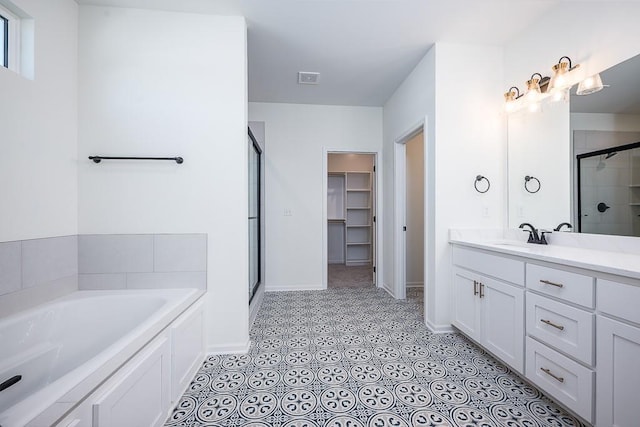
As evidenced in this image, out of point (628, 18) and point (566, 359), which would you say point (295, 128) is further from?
point (566, 359)

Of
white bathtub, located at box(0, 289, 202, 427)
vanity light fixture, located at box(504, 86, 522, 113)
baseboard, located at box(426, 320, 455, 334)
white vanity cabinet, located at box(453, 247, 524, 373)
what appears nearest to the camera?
white bathtub, located at box(0, 289, 202, 427)

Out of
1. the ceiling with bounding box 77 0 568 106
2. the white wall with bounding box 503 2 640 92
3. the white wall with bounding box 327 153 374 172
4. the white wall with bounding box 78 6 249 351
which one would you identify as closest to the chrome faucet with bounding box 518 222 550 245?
the white wall with bounding box 503 2 640 92

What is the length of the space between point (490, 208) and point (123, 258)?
296 cm

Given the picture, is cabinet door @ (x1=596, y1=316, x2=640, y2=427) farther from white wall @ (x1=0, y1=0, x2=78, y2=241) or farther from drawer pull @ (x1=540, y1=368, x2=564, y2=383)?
white wall @ (x1=0, y1=0, x2=78, y2=241)

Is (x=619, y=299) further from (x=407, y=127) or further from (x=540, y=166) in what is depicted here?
(x=407, y=127)

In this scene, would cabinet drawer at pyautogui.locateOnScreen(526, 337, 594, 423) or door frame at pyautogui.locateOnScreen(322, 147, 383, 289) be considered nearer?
cabinet drawer at pyautogui.locateOnScreen(526, 337, 594, 423)

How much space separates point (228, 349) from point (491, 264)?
199cm

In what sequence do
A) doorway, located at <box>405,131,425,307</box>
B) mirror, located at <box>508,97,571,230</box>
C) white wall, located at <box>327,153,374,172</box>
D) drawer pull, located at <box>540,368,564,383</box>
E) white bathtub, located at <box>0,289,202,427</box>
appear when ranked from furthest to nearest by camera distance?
1. white wall, located at <box>327,153,374,172</box>
2. doorway, located at <box>405,131,425,307</box>
3. mirror, located at <box>508,97,571,230</box>
4. drawer pull, located at <box>540,368,564,383</box>
5. white bathtub, located at <box>0,289,202,427</box>

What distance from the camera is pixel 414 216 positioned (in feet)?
12.3

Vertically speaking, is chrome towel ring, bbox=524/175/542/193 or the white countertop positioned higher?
chrome towel ring, bbox=524/175/542/193

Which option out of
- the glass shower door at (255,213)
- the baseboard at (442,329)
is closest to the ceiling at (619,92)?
the baseboard at (442,329)

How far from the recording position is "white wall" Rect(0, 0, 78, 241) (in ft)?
4.58

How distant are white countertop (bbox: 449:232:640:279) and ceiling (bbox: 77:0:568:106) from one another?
1669 millimetres

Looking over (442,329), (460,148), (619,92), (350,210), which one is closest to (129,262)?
(442,329)
